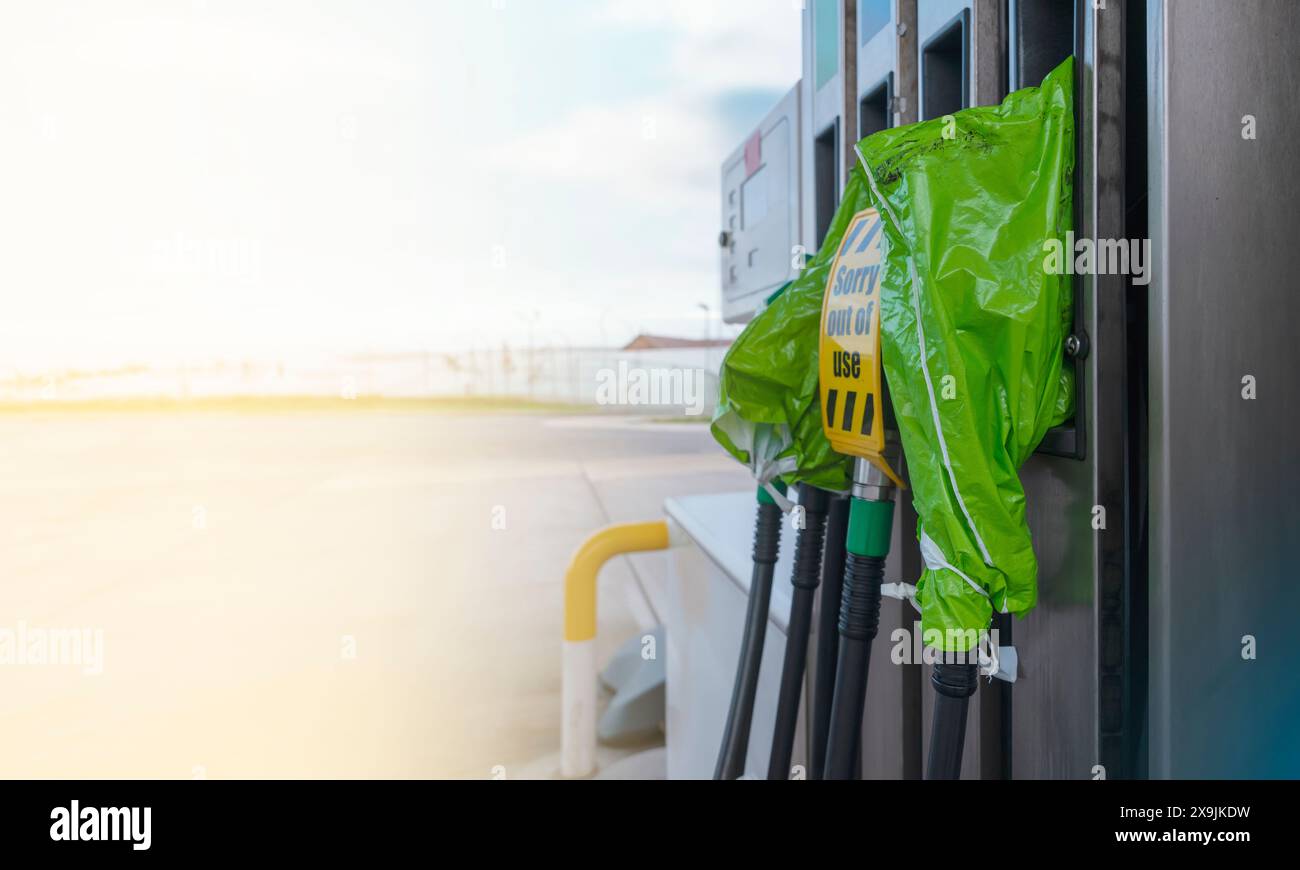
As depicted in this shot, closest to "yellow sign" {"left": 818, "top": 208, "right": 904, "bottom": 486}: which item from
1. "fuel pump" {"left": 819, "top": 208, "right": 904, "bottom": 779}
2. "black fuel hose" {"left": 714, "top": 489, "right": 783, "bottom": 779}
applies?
"fuel pump" {"left": 819, "top": 208, "right": 904, "bottom": 779}

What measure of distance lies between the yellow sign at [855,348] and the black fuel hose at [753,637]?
235 millimetres

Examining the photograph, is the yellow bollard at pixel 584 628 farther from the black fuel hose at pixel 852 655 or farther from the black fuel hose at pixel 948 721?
the black fuel hose at pixel 948 721

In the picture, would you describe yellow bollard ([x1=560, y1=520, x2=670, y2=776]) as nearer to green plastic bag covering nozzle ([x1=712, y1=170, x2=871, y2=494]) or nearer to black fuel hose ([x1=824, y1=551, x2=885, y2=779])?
green plastic bag covering nozzle ([x1=712, y1=170, x2=871, y2=494])

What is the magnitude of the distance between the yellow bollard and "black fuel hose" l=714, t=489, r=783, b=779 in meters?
0.82

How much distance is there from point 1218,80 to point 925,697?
28.3 inches

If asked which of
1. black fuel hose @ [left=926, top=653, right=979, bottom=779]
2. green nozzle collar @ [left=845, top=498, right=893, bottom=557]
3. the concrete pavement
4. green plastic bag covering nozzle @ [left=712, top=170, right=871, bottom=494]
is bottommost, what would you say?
the concrete pavement

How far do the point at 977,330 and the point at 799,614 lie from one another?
44 centimetres

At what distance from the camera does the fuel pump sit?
0.81 metres

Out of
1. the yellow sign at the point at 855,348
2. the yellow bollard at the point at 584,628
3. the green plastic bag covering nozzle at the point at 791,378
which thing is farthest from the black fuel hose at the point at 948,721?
the yellow bollard at the point at 584,628

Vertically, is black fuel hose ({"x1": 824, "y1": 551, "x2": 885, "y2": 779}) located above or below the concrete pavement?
above

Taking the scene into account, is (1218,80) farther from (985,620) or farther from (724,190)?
(724,190)

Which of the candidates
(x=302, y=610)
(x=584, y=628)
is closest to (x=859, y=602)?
(x=584, y=628)

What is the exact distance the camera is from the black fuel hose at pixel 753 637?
3.70ft
